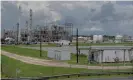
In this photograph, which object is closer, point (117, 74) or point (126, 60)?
point (117, 74)

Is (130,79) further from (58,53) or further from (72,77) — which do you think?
(58,53)

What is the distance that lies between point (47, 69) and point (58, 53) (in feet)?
74.2

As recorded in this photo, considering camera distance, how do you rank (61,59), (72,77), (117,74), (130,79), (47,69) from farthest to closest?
(61,59), (47,69), (117,74), (72,77), (130,79)

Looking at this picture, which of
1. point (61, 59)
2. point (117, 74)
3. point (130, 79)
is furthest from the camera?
point (61, 59)

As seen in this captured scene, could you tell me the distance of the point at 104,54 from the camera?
64.8 metres

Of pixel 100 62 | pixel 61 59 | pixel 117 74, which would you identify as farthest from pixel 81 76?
pixel 61 59

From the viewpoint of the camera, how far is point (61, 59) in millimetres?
73875

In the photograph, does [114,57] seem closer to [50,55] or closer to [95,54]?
[95,54]

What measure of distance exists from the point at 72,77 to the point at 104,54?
22860 millimetres

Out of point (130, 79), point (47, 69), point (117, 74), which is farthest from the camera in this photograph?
point (47, 69)

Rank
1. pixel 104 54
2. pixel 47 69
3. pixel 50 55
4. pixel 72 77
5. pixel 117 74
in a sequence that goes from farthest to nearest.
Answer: pixel 50 55 → pixel 104 54 → pixel 47 69 → pixel 117 74 → pixel 72 77

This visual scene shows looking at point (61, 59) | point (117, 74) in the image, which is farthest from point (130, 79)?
point (61, 59)

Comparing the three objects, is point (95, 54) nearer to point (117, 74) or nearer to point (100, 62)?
point (100, 62)

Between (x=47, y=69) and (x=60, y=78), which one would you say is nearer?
(x=60, y=78)
